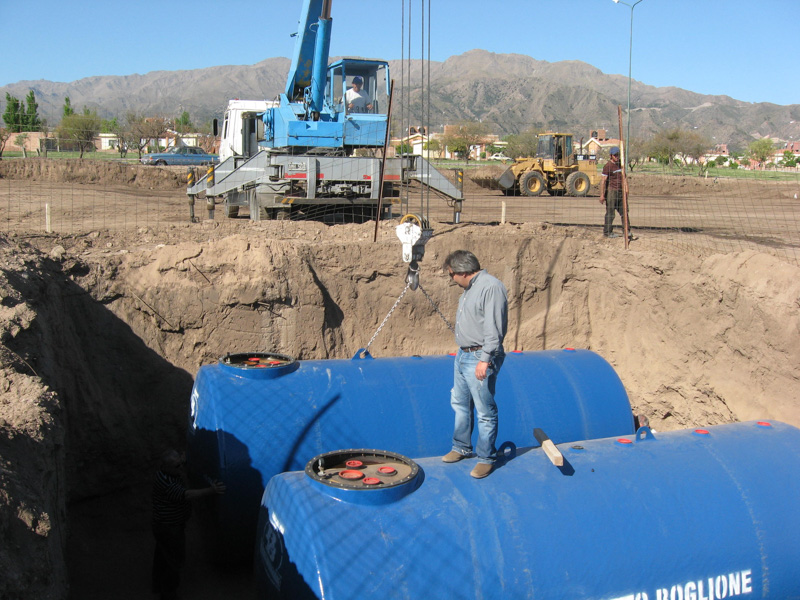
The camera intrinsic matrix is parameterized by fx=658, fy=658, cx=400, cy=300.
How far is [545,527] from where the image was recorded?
386 cm

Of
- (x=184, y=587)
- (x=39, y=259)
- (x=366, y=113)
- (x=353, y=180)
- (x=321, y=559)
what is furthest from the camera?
(x=366, y=113)

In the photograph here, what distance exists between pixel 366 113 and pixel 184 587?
34.2 feet

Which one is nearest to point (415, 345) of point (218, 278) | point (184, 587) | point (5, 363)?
point (218, 278)

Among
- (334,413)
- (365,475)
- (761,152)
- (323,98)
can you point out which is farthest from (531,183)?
(761,152)

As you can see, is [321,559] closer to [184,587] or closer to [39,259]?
[184,587]

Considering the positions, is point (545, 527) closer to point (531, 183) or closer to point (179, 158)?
point (531, 183)

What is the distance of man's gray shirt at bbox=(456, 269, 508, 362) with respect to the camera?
4418mm

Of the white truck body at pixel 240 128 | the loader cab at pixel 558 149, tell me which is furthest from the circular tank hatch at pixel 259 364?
the loader cab at pixel 558 149

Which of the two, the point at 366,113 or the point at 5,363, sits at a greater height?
the point at 366,113

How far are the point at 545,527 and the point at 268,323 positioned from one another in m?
5.43

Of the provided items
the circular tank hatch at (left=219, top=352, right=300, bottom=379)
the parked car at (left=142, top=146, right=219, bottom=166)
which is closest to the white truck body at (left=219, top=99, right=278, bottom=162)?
the circular tank hatch at (left=219, top=352, right=300, bottom=379)

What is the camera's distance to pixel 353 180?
12805mm

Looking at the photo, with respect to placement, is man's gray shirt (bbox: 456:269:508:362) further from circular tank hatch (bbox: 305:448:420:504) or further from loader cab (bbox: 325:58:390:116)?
loader cab (bbox: 325:58:390:116)

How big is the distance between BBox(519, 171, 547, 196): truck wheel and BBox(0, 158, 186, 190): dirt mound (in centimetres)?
1419
